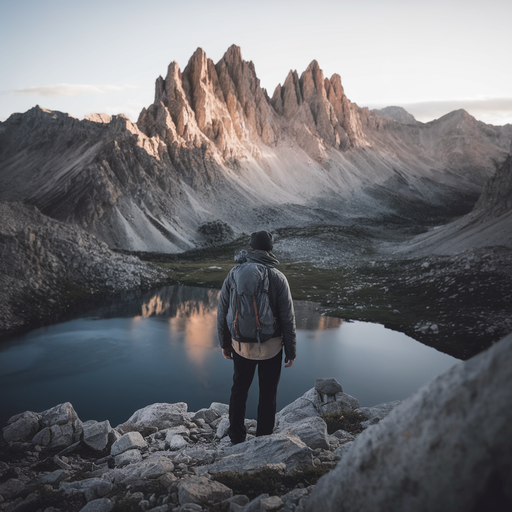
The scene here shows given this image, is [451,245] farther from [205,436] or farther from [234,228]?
[234,228]

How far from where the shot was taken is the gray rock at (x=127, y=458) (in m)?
7.43

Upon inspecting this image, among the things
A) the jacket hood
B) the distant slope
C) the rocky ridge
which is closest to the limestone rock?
the jacket hood

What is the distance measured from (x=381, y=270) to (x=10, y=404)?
32.4 m

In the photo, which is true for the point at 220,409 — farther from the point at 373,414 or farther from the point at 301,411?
the point at 373,414

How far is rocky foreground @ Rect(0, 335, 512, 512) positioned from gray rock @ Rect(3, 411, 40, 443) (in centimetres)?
2

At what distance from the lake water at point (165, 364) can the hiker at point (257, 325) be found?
7144mm

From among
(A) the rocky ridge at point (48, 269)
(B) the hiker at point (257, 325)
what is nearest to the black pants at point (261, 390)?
(B) the hiker at point (257, 325)

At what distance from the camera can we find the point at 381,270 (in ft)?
124

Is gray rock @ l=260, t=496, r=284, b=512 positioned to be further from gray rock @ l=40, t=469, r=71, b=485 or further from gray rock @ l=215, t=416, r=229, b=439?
gray rock @ l=215, t=416, r=229, b=439

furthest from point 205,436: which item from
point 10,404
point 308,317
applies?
point 308,317

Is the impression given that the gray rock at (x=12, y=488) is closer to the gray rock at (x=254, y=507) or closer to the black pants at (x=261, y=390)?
the black pants at (x=261, y=390)

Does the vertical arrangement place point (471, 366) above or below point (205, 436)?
above

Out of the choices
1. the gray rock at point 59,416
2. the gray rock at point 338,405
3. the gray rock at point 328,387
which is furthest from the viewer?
the gray rock at point 328,387

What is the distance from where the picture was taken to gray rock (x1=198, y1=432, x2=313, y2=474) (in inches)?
211
